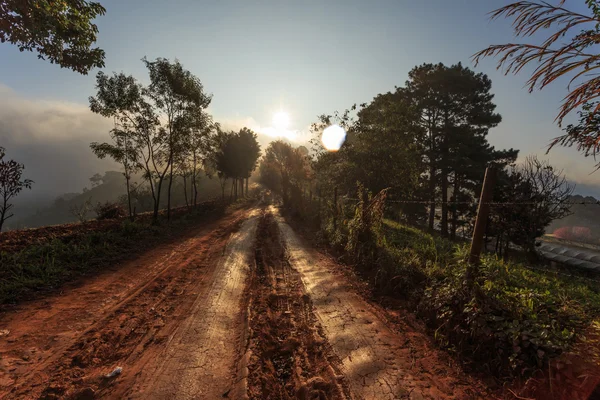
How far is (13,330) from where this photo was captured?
4.12 metres

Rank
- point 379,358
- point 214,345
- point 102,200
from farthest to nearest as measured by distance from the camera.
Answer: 1. point 102,200
2. point 214,345
3. point 379,358

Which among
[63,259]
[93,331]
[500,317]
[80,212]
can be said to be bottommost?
[93,331]

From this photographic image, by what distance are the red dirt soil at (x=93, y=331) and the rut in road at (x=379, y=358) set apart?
2794mm

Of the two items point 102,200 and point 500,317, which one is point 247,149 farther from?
point 102,200

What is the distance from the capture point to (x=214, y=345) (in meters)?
3.84

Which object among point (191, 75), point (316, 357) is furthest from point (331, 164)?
point (316, 357)

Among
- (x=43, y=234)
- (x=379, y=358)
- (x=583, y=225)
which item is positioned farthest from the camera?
(x=583, y=225)

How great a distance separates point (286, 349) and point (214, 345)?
3.66 ft

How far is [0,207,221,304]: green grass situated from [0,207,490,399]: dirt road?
32.9 inches

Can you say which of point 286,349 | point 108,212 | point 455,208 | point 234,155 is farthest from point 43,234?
point 455,208

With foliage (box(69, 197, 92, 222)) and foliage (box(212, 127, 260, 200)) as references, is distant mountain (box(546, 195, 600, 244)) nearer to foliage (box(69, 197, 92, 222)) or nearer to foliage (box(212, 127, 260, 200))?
foliage (box(212, 127, 260, 200))

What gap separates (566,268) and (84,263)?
1366 inches

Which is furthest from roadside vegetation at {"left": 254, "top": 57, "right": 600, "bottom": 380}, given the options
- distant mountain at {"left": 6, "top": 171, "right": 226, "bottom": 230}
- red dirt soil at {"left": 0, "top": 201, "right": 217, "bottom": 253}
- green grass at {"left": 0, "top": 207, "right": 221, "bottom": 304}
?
distant mountain at {"left": 6, "top": 171, "right": 226, "bottom": 230}

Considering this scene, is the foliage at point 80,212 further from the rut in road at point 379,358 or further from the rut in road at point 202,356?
the rut in road at point 379,358
